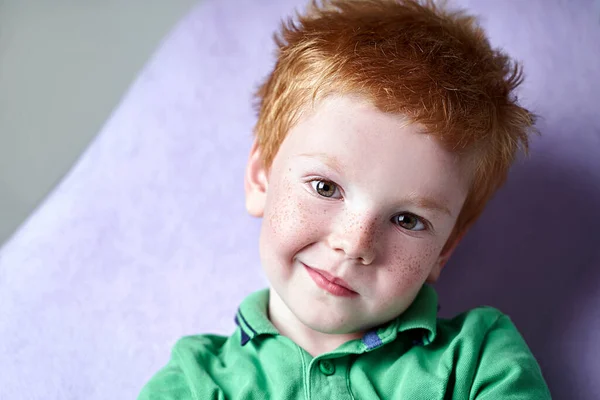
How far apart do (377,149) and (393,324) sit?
12.1 inches

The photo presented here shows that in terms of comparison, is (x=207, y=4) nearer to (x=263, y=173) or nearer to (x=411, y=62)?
(x=263, y=173)

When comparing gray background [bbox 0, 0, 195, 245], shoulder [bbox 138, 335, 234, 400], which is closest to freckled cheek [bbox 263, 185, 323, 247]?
shoulder [bbox 138, 335, 234, 400]

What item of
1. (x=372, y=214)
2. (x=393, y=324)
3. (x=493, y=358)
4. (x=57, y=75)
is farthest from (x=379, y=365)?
(x=57, y=75)

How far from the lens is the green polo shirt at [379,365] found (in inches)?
46.2

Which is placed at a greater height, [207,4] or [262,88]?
[207,4]

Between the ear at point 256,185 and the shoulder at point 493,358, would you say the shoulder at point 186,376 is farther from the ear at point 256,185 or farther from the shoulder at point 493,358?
the shoulder at point 493,358

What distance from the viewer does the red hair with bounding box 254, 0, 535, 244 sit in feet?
3.73

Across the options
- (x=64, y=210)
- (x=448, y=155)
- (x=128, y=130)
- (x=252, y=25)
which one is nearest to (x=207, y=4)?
(x=252, y=25)

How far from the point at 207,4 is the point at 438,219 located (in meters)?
0.85

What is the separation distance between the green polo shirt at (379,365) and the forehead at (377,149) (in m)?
0.25

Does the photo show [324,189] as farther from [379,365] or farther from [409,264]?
[379,365]

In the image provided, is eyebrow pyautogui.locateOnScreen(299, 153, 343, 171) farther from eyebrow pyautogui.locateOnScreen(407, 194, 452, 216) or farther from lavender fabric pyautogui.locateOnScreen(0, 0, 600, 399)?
lavender fabric pyautogui.locateOnScreen(0, 0, 600, 399)

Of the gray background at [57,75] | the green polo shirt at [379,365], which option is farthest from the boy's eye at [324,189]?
the gray background at [57,75]

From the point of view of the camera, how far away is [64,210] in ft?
5.12
